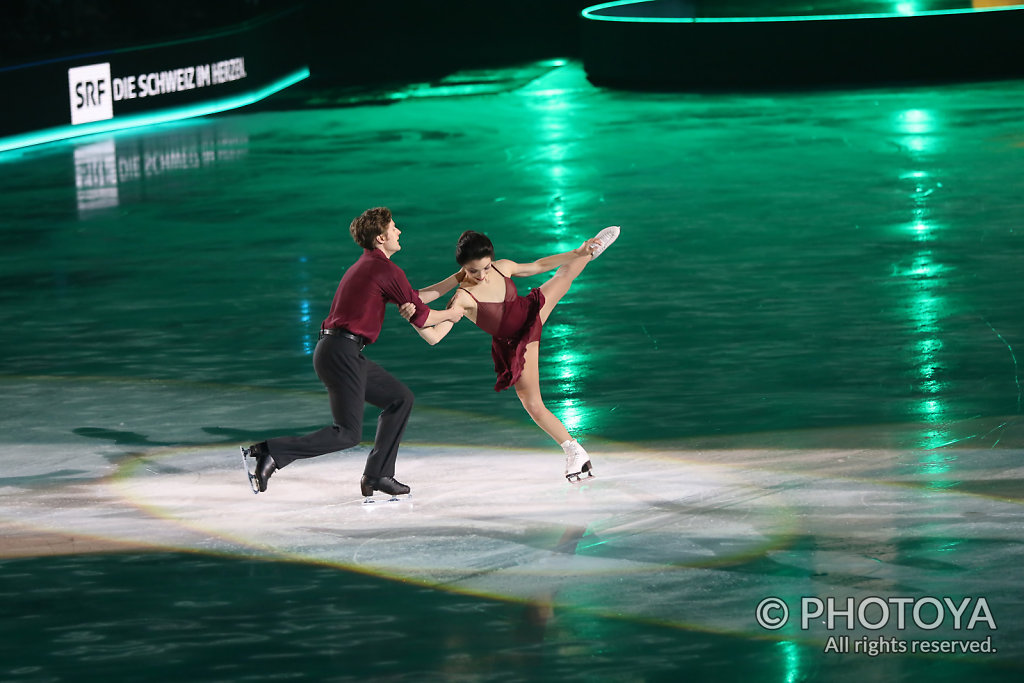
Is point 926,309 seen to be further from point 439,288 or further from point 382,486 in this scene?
point 382,486

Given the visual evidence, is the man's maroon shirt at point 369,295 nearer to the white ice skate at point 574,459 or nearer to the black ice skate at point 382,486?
the black ice skate at point 382,486

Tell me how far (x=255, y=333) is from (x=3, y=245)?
5.50m

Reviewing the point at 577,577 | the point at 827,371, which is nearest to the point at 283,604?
the point at 577,577

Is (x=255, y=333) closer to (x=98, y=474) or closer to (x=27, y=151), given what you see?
(x=98, y=474)

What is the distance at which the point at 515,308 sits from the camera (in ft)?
27.0

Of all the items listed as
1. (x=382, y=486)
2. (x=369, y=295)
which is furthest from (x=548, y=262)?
(x=382, y=486)

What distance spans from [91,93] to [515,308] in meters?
19.9

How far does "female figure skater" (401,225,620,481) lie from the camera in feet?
26.2

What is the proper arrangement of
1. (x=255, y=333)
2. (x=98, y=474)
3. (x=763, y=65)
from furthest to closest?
(x=763, y=65), (x=255, y=333), (x=98, y=474)

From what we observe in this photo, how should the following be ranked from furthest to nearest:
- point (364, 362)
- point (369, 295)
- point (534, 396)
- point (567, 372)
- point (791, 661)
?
point (567, 372) < point (534, 396) < point (364, 362) < point (369, 295) < point (791, 661)

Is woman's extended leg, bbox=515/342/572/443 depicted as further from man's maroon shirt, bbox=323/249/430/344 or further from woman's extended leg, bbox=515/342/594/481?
man's maroon shirt, bbox=323/249/430/344

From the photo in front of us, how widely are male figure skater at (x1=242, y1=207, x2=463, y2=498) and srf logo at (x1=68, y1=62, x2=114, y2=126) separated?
19210 millimetres

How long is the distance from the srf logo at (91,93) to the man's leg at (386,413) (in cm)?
1924

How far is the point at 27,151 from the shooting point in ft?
80.0
